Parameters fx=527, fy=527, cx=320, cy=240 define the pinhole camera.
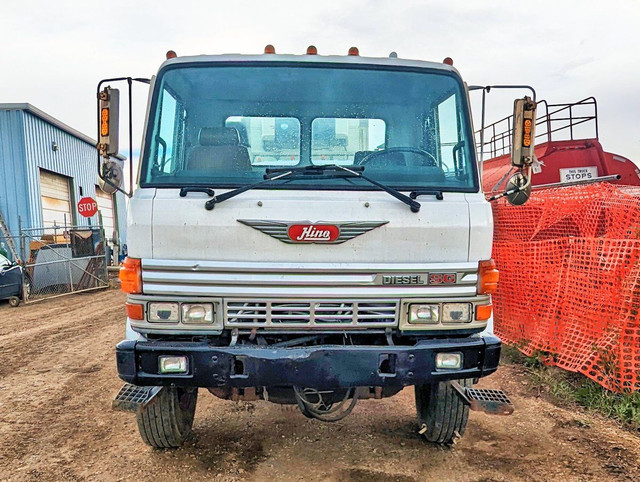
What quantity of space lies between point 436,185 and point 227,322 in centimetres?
157

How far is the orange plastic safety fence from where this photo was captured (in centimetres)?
462

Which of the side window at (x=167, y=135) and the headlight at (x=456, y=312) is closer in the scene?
the headlight at (x=456, y=312)

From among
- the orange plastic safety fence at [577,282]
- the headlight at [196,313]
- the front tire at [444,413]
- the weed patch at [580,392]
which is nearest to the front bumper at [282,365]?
the headlight at [196,313]

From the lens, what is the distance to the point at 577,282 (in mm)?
5246

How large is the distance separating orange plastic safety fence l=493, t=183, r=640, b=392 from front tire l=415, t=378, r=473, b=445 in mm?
1635

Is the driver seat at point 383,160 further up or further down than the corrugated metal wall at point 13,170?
further down

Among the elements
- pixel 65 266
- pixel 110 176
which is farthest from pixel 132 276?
pixel 65 266

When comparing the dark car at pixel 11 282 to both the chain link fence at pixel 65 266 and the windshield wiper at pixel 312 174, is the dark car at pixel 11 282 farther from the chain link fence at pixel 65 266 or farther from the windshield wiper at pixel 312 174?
the windshield wiper at pixel 312 174

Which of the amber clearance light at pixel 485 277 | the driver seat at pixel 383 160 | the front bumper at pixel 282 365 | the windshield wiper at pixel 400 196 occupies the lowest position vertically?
the front bumper at pixel 282 365

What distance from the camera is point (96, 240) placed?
1502 centimetres

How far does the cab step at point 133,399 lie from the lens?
3439 millimetres

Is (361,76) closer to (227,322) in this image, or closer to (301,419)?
(227,322)

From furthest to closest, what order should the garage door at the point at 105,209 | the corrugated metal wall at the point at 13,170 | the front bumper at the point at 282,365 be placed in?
the garage door at the point at 105,209 < the corrugated metal wall at the point at 13,170 < the front bumper at the point at 282,365

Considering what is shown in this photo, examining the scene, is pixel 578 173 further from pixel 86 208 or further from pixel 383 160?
pixel 86 208
